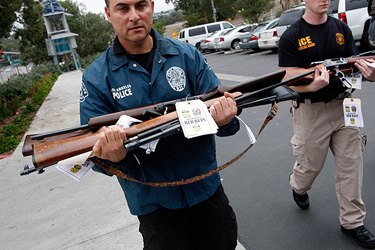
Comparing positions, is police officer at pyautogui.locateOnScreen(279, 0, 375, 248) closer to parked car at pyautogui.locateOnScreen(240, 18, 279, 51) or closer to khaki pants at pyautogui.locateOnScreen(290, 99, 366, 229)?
khaki pants at pyautogui.locateOnScreen(290, 99, 366, 229)

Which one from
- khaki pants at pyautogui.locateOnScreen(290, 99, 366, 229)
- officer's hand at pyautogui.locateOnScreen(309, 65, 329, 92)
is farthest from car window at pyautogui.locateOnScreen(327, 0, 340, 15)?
officer's hand at pyautogui.locateOnScreen(309, 65, 329, 92)

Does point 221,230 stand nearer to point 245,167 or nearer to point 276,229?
point 276,229

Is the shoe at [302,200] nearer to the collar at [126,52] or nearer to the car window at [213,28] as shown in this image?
the collar at [126,52]

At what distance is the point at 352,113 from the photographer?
2.65 meters

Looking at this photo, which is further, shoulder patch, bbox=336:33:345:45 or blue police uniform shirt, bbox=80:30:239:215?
shoulder patch, bbox=336:33:345:45

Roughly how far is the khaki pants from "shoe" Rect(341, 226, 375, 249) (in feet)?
0.13

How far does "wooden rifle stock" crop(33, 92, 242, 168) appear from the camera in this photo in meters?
1.62

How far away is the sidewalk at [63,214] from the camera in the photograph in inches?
134

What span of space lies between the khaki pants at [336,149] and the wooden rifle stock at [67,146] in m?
1.60

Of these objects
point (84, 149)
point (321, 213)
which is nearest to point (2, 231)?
point (84, 149)

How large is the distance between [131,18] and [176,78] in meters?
0.41

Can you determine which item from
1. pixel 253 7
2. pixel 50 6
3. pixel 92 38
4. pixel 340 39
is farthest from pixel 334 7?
pixel 92 38

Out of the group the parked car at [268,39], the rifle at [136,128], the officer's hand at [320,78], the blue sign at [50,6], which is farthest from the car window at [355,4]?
the blue sign at [50,6]

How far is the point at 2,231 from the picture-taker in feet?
12.7
